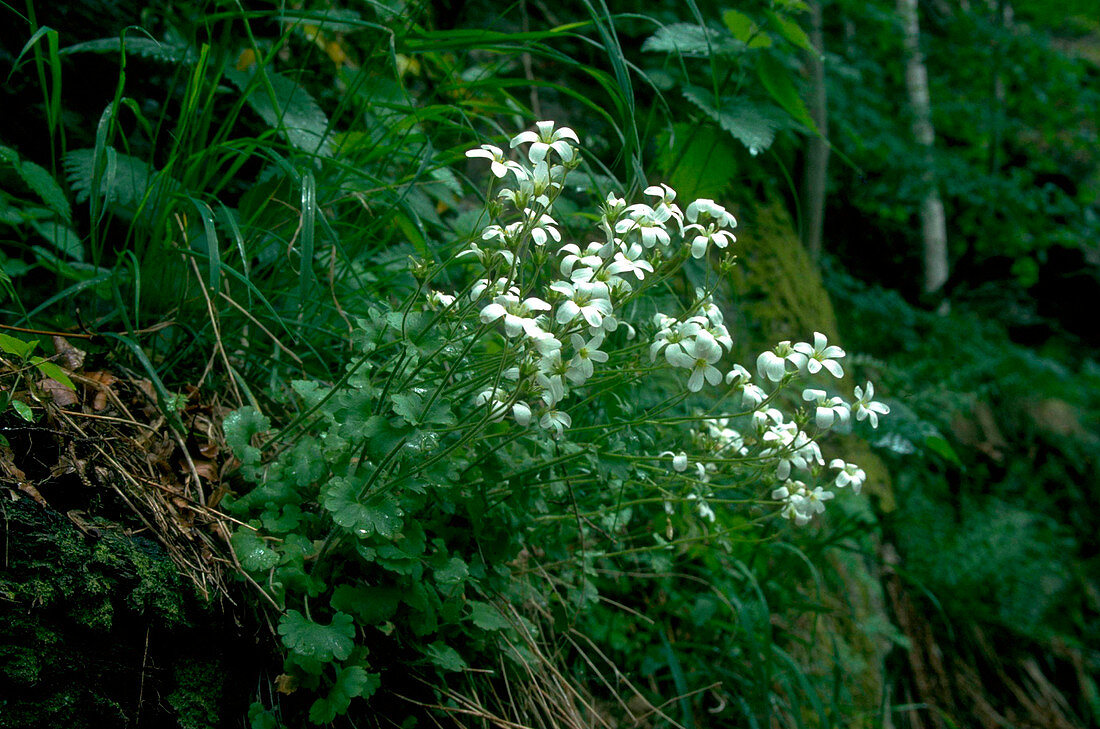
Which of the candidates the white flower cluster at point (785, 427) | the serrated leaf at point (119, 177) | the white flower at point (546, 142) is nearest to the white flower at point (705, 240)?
the white flower cluster at point (785, 427)

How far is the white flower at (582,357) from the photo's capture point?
0.96 metres

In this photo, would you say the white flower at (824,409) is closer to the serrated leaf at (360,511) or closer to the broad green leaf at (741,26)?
the serrated leaf at (360,511)

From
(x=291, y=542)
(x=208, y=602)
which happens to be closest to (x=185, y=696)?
(x=208, y=602)

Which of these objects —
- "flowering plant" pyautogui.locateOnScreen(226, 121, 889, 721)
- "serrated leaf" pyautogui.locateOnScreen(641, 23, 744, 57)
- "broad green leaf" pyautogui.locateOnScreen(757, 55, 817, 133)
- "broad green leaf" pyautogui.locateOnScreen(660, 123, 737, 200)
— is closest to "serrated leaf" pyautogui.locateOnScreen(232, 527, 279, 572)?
"flowering plant" pyautogui.locateOnScreen(226, 121, 889, 721)

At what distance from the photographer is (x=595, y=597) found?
4.59 ft

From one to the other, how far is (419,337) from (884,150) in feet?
14.0

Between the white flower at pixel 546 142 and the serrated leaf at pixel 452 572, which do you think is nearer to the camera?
the white flower at pixel 546 142

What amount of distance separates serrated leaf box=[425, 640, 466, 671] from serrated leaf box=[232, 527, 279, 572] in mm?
280

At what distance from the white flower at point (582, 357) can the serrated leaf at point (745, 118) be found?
0.88 metres

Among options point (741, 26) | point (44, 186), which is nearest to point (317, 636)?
point (44, 186)

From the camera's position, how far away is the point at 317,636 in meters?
0.99

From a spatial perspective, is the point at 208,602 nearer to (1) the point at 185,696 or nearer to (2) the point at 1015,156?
(1) the point at 185,696

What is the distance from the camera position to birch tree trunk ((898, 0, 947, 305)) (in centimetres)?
465

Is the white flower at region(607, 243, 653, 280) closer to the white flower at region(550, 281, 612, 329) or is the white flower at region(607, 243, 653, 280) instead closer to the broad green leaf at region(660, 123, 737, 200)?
the white flower at region(550, 281, 612, 329)
